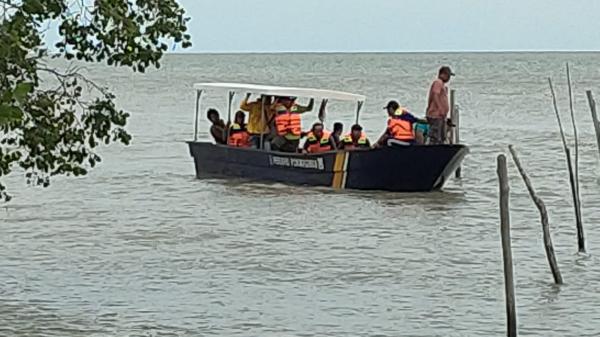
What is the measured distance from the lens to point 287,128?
68.9ft

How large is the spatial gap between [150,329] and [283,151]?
10.1 meters

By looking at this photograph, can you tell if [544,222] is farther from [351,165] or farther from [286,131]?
[286,131]

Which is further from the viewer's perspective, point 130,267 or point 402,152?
point 402,152

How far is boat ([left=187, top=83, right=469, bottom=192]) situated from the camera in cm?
1952

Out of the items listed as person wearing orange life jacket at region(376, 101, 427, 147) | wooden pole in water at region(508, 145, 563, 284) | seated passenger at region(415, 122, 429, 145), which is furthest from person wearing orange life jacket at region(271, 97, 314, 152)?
wooden pole in water at region(508, 145, 563, 284)

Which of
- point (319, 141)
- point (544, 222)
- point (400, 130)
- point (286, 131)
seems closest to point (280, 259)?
point (544, 222)

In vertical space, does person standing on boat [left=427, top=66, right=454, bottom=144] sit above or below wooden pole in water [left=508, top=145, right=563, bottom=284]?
above

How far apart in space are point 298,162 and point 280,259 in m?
5.90

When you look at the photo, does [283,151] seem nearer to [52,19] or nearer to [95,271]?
[95,271]

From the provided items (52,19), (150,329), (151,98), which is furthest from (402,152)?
(151,98)

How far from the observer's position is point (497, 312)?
11.7 metres

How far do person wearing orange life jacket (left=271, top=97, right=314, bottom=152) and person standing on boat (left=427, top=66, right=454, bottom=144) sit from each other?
2.17 m

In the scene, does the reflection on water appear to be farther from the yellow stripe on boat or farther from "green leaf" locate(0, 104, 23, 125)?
"green leaf" locate(0, 104, 23, 125)

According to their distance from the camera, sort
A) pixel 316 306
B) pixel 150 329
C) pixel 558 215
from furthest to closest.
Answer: pixel 558 215
pixel 316 306
pixel 150 329
